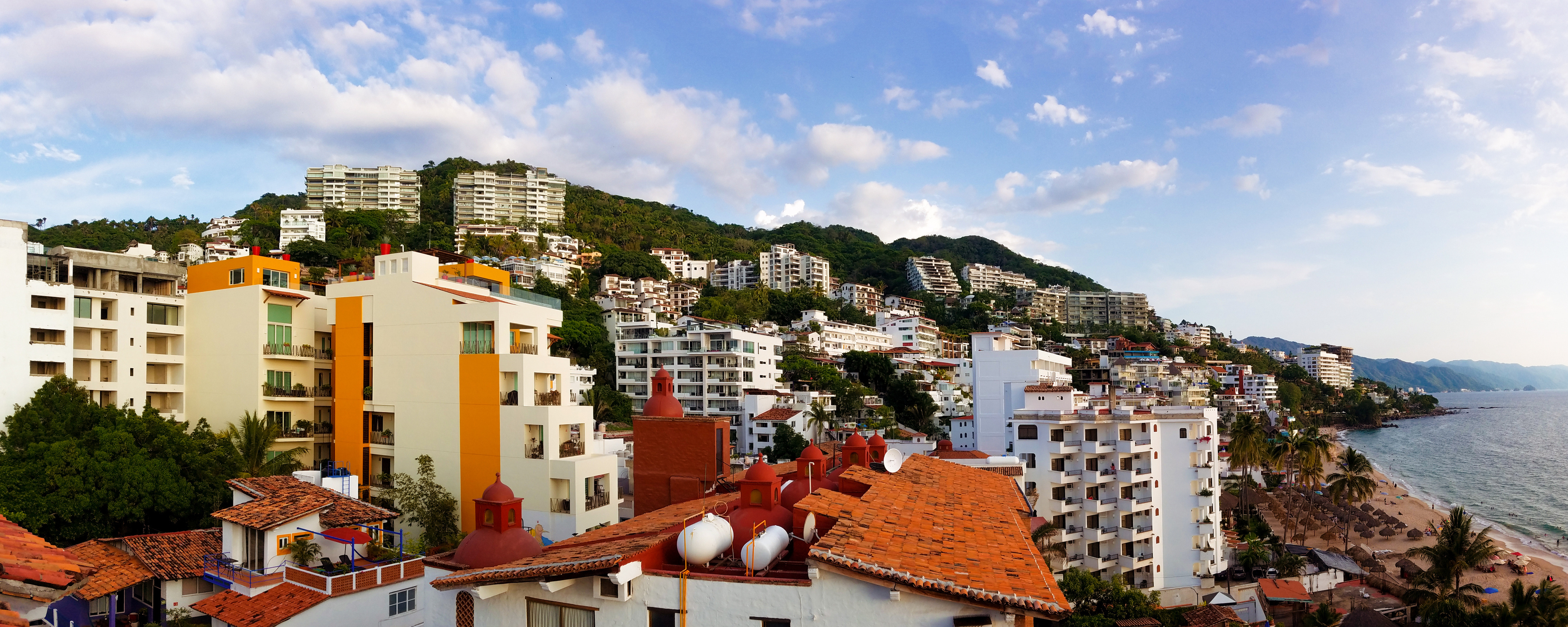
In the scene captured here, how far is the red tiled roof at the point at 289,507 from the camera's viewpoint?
21.6m

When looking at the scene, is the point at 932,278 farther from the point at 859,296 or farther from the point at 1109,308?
the point at 1109,308

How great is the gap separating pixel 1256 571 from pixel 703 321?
1878 inches

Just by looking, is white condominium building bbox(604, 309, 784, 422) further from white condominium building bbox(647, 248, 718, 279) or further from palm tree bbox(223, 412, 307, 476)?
white condominium building bbox(647, 248, 718, 279)

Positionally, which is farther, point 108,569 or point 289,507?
point 289,507

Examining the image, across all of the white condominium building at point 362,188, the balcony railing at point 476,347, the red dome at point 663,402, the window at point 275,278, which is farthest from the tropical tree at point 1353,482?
the white condominium building at point 362,188

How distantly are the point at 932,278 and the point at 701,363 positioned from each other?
9299cm

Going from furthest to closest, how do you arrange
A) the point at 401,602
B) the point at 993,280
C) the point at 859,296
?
the point at 993,280 < the point at 859,296 < the point at 401,602

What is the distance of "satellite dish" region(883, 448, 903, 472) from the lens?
1725cm

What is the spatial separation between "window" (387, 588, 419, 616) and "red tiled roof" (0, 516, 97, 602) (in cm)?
1206

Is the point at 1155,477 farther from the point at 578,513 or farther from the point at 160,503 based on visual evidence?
the point at 160,503

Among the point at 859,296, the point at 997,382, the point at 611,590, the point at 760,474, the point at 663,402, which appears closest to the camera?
the point at 611,590

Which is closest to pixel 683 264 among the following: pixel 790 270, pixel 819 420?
pixel 790 270

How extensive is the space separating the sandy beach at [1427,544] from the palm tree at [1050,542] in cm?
1254

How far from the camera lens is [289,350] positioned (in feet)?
114
